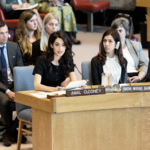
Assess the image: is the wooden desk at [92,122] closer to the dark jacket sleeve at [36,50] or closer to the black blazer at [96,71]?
the black blazer at [96,71]

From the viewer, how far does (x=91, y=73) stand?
3486 mm

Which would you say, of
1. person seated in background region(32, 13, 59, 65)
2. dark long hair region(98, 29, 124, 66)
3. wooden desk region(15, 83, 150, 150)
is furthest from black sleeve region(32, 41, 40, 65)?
wooden desk region(15, 83, 150, 150)

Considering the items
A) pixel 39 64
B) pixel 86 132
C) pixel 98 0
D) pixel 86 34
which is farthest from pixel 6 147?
pixel 98 0

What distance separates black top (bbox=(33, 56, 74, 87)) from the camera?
3.17 meters

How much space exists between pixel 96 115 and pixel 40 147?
46 cm

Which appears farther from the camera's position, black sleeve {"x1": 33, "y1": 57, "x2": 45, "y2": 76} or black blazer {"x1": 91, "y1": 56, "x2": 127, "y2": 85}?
black blazer {"x1": 91, "y1": 56, "x2": 127, "y2": 85}

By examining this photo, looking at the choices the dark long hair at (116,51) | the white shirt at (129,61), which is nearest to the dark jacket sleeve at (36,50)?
the dark long hair at (116,51)

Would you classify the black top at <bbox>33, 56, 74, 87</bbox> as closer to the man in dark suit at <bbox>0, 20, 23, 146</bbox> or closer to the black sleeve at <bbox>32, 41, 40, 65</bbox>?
the man in dark suit at <bbox>0, 20, 23, 146</bbox>

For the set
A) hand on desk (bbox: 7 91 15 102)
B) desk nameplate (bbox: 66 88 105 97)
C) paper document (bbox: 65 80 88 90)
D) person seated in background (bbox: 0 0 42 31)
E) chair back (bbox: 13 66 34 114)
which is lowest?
hand on desk (bbox: 7 91 15 102)

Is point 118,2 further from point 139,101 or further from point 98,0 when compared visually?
point 139,101

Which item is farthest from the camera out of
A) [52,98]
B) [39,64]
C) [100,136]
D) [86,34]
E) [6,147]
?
[86,34]

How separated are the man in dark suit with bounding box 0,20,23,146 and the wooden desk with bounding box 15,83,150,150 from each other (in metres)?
0.77

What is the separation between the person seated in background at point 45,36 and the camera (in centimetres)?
395

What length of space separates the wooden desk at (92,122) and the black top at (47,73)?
478 mm
